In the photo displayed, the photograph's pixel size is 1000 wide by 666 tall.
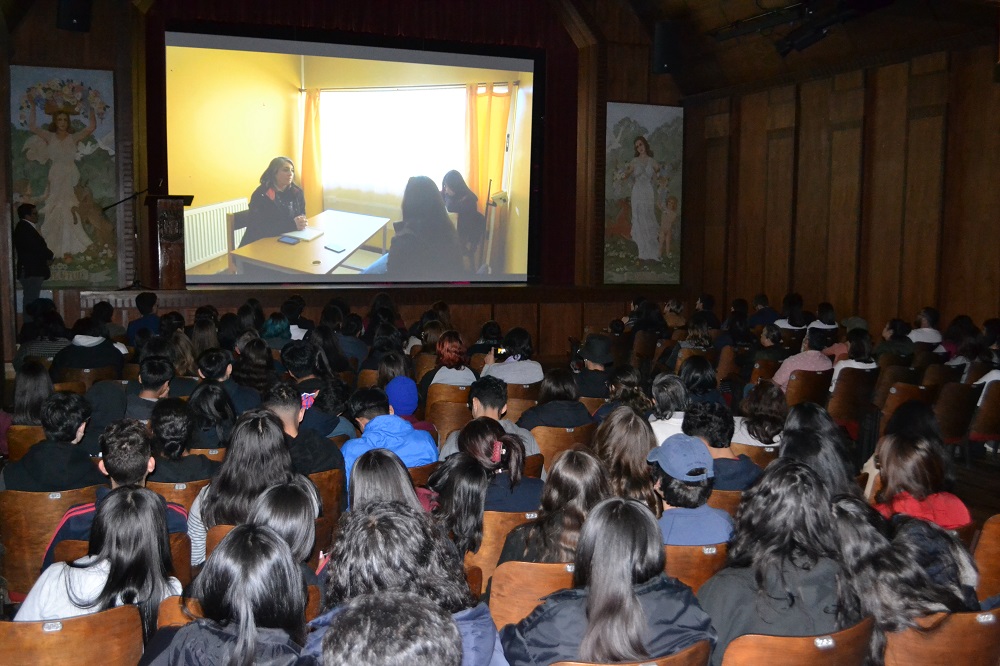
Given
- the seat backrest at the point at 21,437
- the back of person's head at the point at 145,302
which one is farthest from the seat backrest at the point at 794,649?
the back of person's head at the point at 145,302

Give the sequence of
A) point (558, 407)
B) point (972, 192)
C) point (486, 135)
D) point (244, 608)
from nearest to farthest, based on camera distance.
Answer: point (244, 608) → point (558, 407) → point (972, 192) → point (486, 135)

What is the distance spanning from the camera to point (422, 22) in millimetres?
12586

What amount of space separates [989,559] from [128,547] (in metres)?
2.65

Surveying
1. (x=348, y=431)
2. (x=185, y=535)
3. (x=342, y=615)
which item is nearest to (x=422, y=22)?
(x=348, y=431)

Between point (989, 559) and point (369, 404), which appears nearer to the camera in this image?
point (989, 559)

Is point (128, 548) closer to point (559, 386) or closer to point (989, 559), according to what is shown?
point (989, 559)

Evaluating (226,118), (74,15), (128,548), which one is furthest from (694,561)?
(226,118)

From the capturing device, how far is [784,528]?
8.29 feet

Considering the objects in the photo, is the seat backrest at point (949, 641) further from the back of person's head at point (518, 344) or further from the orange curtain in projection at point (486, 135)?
the orange curtain in projection at point (486, 135)

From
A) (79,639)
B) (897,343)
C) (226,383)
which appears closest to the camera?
(79,639)

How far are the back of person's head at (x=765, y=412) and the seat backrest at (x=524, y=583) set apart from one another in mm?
2174

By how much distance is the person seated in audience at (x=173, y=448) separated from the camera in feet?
12.3

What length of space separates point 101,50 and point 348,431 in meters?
8.24

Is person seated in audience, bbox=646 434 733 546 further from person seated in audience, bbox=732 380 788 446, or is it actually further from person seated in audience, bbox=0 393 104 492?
person seated in audience, bbox=0 393 104 492
